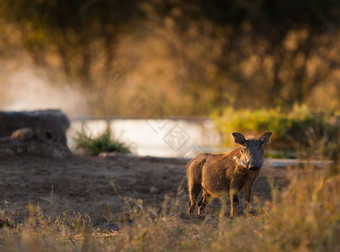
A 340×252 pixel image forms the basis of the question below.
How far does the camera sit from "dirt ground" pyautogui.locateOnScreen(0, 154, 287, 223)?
19.9ft

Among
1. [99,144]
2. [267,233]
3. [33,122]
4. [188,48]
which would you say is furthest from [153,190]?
[188,48]

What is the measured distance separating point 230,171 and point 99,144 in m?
5.26

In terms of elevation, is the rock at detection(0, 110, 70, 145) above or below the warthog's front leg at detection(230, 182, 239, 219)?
above

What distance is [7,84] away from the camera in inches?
642

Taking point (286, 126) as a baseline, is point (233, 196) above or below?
below

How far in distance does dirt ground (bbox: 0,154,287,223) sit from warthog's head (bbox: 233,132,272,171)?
1586 millimetres

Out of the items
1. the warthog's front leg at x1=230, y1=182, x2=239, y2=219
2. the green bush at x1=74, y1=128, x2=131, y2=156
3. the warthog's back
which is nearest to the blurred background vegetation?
the green bush at x1=74, y1=128, x2=131, y2=156

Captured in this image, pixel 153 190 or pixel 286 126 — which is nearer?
pixel 153 190

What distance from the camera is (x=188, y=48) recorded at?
51.4 feet

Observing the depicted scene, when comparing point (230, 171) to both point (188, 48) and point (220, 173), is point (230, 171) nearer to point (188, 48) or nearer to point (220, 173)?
point (220, 173)

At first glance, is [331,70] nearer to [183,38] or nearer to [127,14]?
[183,38]

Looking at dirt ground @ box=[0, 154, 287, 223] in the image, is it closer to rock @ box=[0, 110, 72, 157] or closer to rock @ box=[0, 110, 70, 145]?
rock @ box=[0, 110, 72, 157]

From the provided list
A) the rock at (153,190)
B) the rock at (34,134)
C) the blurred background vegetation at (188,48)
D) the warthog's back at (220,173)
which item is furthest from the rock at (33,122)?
the blurred background vegetation at (188,48)

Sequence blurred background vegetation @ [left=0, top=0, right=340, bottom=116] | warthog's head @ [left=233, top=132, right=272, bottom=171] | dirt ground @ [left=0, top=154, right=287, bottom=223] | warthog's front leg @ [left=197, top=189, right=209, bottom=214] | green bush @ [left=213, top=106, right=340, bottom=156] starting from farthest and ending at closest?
blurred background vegetation @ [left=0, top=0, right=340, bottom=116]
green bush @ [left=213, top=106, right=340, bottom=156]
dirt ground @ [left=0, top=154, right=287, bottom=223]
warthog's front leg @ [left=197, top=189, right=209, bottom=214]
warthog's head @ [left=233, top=132, right=272, bottom=171]
